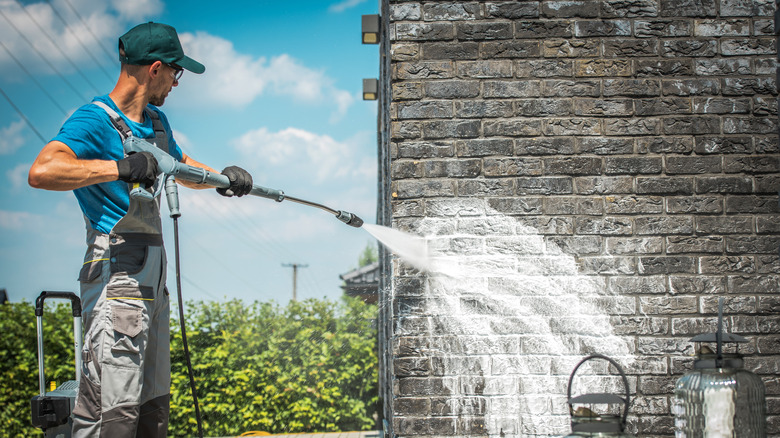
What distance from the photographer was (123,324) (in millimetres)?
2328

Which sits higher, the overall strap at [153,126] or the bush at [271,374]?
the overall strap at [153,126]

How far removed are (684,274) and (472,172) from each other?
1.21 m

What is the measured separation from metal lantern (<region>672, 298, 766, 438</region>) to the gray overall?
2282 mm

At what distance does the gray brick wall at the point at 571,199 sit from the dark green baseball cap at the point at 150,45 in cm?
110

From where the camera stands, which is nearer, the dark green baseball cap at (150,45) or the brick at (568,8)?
the dark green baseball cap at (150,45)

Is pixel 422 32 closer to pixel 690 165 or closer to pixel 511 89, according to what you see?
pixel 511 89

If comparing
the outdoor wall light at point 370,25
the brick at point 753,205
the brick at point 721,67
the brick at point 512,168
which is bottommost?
the brick at point 753,205

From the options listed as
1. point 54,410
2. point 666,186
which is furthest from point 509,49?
point 54,410

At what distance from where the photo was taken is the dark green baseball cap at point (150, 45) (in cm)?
258

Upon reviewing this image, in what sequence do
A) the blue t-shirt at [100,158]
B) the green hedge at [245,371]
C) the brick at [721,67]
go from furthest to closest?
the green hedge at [245,371] < the brick at [721,67] < the blue t-shirt at [100,158]

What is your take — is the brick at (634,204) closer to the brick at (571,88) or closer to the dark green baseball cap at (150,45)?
the brick at (571,88)

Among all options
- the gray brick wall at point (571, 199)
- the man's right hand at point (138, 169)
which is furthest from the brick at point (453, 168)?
the man's right hand at point (138, 169)

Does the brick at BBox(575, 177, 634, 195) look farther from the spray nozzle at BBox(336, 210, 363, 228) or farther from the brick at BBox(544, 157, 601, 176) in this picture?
the spray nozzle at BBox(336, 210, 363, 228)

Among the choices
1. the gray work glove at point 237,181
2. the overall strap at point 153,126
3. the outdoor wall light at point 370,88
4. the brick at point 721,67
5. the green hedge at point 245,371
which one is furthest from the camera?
the outdoor wall light at point 370,88
